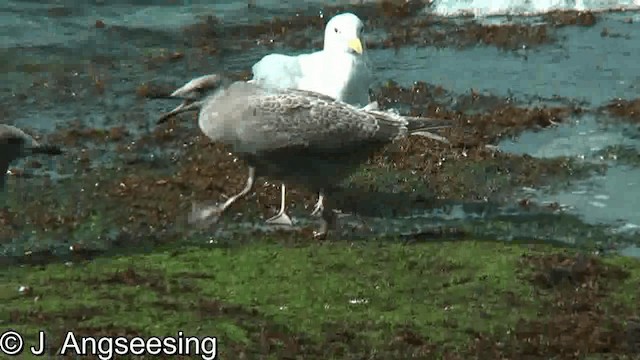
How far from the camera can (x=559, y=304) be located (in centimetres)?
705

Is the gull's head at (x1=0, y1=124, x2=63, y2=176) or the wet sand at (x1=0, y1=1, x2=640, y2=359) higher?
the gull's head at (x1=0, y1=124, x2=63, y2=176)

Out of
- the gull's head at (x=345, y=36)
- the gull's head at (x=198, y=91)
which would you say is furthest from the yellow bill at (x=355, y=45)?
the gull's head at (x=198, y=91)

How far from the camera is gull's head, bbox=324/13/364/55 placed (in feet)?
34.6

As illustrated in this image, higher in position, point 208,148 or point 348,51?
point 348,51

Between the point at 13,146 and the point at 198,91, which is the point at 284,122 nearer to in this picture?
the point at 198,91

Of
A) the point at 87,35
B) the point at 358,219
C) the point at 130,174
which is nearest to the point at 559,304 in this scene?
the point at 358,219

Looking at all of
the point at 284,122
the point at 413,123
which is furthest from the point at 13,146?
the point at 413,123

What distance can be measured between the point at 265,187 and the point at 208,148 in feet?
4.13

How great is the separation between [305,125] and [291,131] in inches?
4.0

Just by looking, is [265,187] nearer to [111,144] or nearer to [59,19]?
[111,144]

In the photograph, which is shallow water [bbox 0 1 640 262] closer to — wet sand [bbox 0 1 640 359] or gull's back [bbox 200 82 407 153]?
wet sand [bbox 0 1 640 359]

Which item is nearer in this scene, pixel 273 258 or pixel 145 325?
pixel 145 325

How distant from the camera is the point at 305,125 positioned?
336 inches

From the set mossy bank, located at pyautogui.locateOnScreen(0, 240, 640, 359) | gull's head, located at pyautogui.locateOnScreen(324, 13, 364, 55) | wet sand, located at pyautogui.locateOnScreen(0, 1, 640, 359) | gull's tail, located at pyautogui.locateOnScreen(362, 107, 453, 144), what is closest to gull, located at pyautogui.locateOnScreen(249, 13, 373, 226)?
gull's head, located at pyautogui.locateOnScreen(324, 13, 364, 55)
